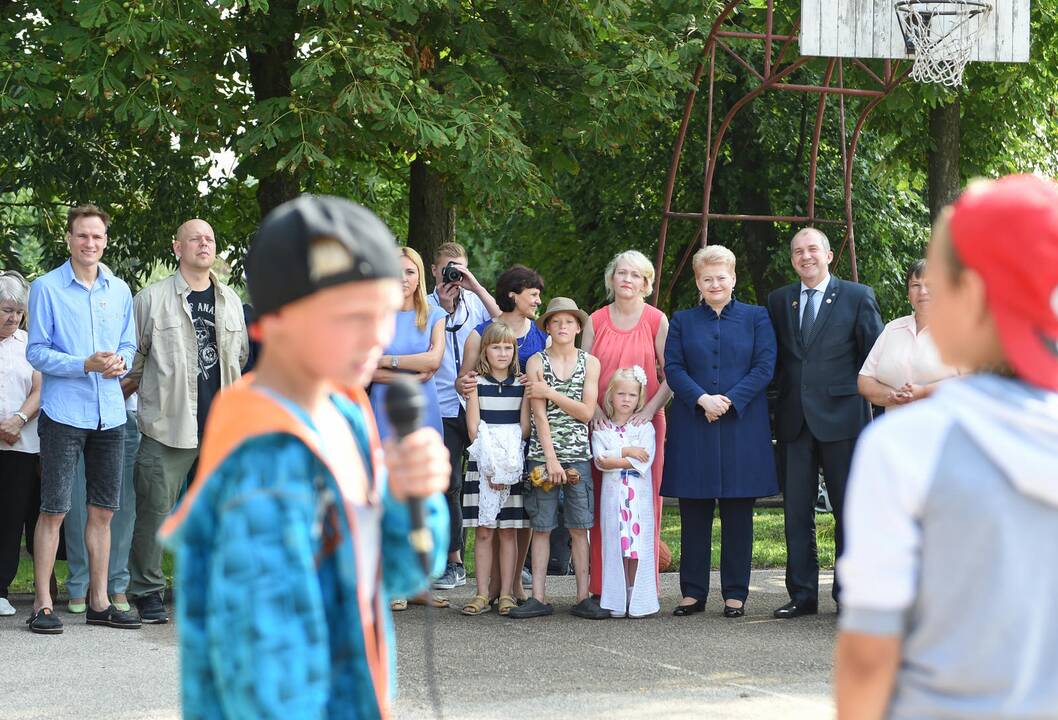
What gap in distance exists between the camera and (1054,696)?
1.98 metres

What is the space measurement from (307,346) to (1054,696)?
120 cm

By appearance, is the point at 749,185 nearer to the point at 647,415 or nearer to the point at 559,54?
the point at 559,54

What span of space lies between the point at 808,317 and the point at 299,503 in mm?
6878

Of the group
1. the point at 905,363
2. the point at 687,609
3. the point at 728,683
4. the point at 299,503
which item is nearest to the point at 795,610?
the point at 687,609

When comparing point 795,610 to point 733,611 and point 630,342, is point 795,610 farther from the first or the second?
point 630,342

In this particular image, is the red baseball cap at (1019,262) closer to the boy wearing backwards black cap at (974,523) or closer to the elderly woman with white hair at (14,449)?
the boy wearing backwards black cap at (974,523)

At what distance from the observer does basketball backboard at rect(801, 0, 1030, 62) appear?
11.2 m

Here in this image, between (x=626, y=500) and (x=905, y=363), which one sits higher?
(x=905, y=363)

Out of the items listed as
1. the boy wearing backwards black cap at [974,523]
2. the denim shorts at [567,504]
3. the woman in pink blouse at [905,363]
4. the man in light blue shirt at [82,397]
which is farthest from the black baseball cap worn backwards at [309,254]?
the denim shorts at [567,504]

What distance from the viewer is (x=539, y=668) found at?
683 cm

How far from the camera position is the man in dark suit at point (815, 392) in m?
8.45

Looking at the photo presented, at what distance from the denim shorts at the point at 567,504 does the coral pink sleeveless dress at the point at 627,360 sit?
0.15 m

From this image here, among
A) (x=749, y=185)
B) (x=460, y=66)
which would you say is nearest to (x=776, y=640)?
(x=460, y=66)

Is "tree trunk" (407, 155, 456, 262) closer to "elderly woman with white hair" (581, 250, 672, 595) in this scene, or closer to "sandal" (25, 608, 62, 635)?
"elderly woman with white hair" (581, 250, 672, 595)
